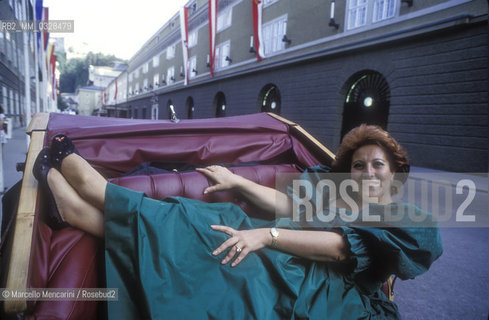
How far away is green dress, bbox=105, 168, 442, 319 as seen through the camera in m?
1.23

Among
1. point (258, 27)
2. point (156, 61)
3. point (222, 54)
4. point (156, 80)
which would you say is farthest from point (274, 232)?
point (156, 61)

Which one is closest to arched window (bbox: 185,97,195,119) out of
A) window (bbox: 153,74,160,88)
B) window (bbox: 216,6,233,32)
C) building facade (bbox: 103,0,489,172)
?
building facade (bbox: 103,0,489,172)

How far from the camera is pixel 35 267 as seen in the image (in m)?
1.24

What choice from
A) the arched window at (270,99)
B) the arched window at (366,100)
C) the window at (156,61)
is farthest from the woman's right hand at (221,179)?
the window at (156,61)

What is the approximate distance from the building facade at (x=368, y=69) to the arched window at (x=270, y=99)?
5 cm

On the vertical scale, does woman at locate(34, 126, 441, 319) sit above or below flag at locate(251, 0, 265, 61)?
A: below

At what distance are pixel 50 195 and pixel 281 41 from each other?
1292 centimetres

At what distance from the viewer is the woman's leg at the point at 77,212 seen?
1.43 metres

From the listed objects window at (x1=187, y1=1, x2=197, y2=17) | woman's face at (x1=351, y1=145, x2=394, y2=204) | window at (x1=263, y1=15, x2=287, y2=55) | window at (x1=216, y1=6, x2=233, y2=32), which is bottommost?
woman's face at (x1=351, y1=145, x2=394, y2=204)

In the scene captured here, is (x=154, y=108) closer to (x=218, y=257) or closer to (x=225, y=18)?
(x=225, y=18)

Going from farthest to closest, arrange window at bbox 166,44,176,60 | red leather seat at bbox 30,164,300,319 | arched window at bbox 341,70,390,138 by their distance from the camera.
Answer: window at bbox 166,44,176,60, arched window at bbox 341,70,390,138, red leather seat at bbox 30,164,300,319

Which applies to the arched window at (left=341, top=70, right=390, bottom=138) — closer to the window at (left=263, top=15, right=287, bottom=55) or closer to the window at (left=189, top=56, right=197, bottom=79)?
the window at (left=263, top=15, right=287, bottom=55)

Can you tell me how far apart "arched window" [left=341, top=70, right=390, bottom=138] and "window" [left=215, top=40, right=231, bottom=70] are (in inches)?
360

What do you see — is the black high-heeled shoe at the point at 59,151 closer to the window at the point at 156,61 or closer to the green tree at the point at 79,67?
the window at the point at 156,61
